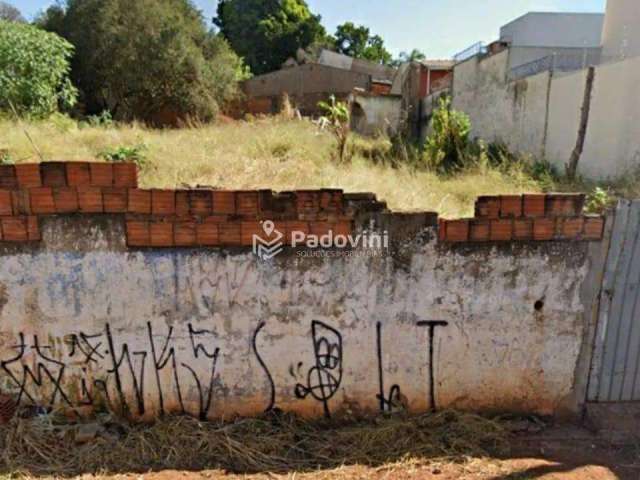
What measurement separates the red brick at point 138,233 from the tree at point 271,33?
30.1m

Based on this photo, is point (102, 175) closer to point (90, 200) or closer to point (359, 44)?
point (90, 200)

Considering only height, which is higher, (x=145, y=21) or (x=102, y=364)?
(x=145, y=21)

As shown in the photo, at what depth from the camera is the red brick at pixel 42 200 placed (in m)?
2.33

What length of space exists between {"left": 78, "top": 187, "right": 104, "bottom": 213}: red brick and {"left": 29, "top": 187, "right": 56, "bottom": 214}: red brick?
0.15 m

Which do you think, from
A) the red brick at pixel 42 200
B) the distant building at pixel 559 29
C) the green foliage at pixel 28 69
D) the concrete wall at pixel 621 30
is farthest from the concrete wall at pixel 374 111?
the red brick at pixel 42 200

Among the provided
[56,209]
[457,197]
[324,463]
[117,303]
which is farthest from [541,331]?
[56,209]

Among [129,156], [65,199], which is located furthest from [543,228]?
[129,156]

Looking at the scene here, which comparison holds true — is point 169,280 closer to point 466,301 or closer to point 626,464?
point 466,301

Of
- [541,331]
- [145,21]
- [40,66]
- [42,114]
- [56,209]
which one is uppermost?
[145,21]

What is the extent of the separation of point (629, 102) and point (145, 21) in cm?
1327

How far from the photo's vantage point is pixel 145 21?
13422mm

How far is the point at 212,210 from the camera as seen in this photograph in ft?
7.98

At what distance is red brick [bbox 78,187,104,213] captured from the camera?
7.70 ft

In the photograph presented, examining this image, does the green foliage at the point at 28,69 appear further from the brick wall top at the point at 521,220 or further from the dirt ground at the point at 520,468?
the brick wall top at the point at 521,220
